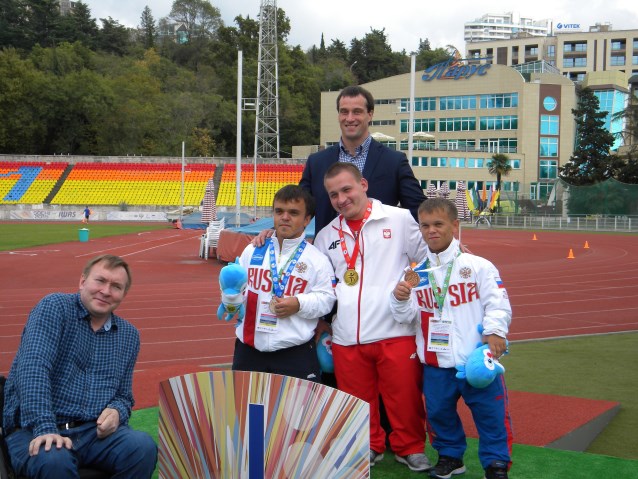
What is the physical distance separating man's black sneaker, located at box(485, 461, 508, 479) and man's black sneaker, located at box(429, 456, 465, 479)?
24cm

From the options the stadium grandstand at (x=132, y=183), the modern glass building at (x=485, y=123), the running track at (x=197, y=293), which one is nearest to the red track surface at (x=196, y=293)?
the running track at (x=197, y=293)

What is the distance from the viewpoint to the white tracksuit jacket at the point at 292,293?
13.5 feet

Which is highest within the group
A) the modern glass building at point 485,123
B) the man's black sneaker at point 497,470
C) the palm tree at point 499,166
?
the modern glass building at point 485,123

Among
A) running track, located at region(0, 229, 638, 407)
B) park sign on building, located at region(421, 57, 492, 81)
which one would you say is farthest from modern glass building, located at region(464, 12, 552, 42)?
running track, located at region(0, 229, 638, 407)

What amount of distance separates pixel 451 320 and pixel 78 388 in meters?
2.00

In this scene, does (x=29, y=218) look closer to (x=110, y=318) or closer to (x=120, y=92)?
(x=120, y=92)

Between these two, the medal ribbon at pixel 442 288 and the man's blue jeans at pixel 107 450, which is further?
the medal ribbon at pixel 442 288

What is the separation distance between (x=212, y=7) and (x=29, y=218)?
6387cm

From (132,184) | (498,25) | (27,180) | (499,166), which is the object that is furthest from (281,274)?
(498,25)

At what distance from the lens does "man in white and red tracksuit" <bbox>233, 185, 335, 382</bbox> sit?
13.5 ft

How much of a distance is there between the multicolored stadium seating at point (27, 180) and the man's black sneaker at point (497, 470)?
57.3m

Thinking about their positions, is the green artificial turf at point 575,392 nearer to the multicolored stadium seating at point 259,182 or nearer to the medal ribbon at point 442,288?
the medal ribbon at point 442,288

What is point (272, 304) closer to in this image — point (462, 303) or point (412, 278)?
point (412, 278)

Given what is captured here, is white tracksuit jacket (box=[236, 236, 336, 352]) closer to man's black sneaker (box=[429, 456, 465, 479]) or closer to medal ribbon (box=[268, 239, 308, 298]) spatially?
medal ribbon (box=[268, 239, 308, 298])
